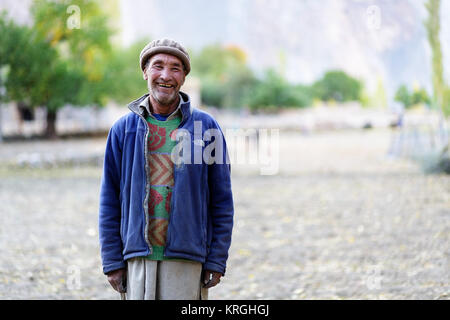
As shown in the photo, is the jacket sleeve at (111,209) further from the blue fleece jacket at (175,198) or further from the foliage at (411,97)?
the foliage at (411,97)

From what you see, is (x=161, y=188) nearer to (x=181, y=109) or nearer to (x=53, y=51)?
(x=181, y=109)

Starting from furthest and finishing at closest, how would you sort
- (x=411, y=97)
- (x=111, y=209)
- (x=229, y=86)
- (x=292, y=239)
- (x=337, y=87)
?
1. (x=229, y=86)
2. (x=337, y=87)
3. (x=411, y=97)
4. (x=292, y=239)
5. (x=111, y=209)

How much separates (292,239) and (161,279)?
17.1 feet

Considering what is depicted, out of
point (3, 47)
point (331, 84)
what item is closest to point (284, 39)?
point (331, 84)

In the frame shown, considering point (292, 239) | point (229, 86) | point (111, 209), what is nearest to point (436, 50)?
point (292, 239)

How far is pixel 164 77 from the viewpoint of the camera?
2203 mm

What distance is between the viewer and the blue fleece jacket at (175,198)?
87.0 inches

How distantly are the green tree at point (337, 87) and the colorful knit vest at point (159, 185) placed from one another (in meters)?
47.3

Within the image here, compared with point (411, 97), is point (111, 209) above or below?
below

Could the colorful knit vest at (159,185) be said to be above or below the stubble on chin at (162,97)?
below

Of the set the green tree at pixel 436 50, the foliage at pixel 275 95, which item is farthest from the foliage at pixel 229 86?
the green tree at pixel 436 50

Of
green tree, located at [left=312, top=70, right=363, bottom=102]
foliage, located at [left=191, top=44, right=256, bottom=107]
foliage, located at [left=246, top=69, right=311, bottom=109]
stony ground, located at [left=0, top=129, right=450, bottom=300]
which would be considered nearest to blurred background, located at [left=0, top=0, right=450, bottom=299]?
stony ground, located at [left=0, top=129, right=450, bottom=300]

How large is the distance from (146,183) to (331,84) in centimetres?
5438

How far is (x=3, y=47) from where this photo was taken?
22828 millimetres
